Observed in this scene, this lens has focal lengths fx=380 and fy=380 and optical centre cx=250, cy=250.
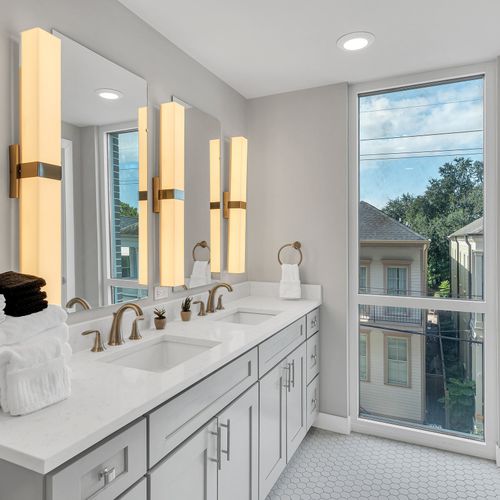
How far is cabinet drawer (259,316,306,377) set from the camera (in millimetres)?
1849

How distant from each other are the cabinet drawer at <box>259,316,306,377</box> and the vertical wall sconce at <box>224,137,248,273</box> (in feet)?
2.10

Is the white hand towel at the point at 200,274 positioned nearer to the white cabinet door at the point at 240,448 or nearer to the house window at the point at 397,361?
the white cabinet door at the point at 240,448

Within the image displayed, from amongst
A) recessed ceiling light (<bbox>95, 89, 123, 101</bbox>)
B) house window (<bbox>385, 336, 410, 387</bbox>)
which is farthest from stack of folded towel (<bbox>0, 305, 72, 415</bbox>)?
house window (<bbox>385, 336, 410, 387</bbox>)

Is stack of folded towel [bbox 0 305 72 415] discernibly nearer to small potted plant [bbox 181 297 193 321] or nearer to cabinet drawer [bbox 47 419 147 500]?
cabinet drawer [bbox 47 419 147 500]

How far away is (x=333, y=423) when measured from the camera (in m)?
2.77

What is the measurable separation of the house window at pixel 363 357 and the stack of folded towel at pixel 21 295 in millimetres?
2251

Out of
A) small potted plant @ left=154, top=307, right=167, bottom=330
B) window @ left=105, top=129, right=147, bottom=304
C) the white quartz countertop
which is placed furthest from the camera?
small potted plant @ left=154, top=307, right=167, bottom=330

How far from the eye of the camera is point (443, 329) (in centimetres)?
258

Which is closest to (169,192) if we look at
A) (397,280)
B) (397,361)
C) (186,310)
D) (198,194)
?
(198,194)

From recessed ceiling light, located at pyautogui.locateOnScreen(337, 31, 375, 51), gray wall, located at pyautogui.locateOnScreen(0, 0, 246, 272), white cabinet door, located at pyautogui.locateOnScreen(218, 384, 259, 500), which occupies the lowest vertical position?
white cabinet door, located at pyautogui.locateOnScreen(218, 384, 259, 500)

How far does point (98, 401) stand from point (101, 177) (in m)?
1.01

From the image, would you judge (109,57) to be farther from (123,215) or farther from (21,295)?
(21,295)

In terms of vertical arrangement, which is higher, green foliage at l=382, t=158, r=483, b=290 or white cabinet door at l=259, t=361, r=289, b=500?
green foliage at l=382, t=158, r=483, b=290

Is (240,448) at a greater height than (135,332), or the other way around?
(135,332)
